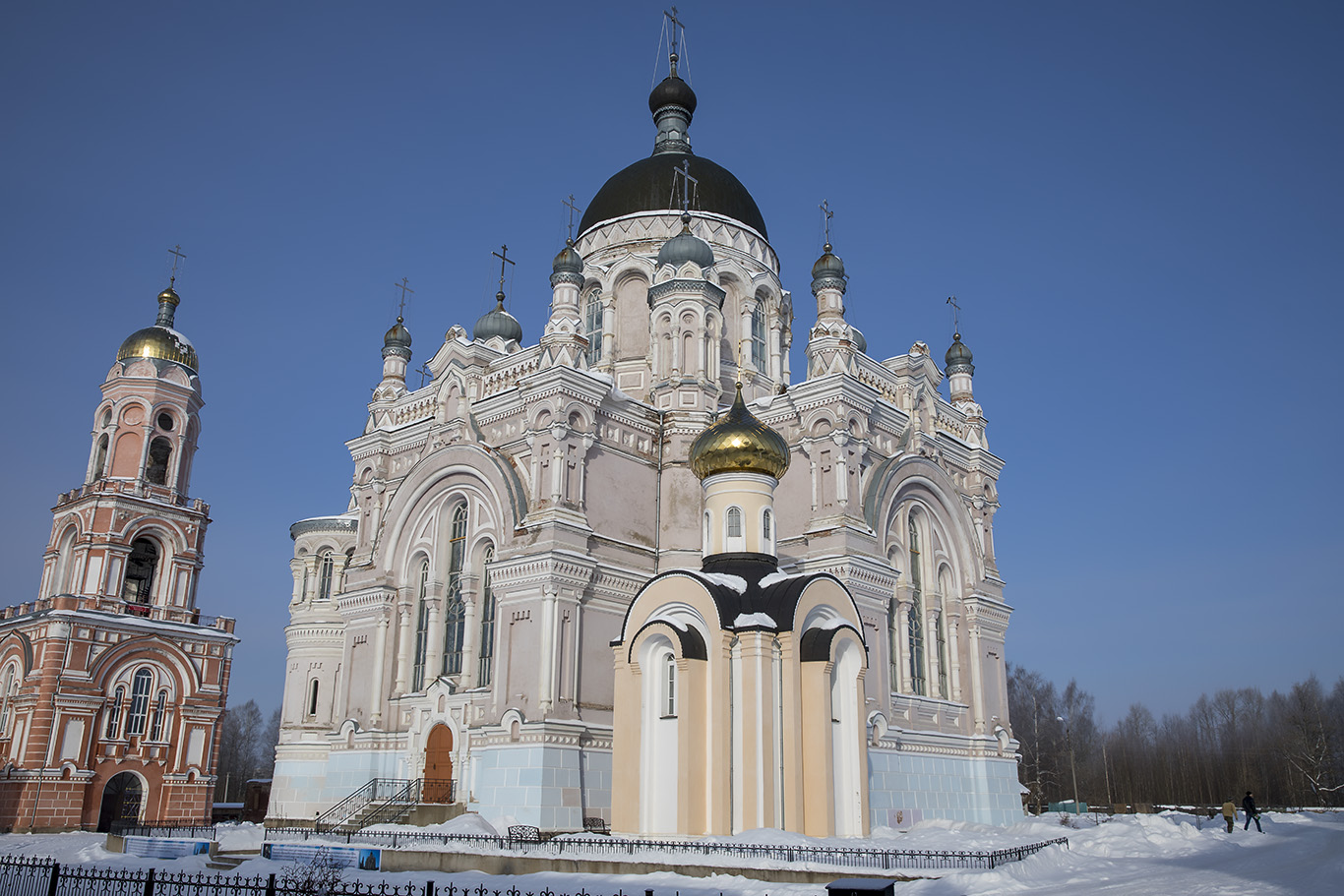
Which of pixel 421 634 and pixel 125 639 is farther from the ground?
pixel 125 639

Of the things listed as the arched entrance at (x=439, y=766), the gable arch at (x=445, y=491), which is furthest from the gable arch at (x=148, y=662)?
the arched entrance at (x=439, y=766)

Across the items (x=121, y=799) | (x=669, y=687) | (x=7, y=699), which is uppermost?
(x=7, y=699)

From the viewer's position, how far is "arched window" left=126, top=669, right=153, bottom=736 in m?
24.6

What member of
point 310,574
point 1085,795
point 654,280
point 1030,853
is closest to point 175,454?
point 310,574

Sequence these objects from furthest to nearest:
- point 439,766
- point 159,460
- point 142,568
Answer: point 159,460, point 142,568, point 439,766

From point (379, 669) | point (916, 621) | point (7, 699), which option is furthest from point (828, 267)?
point (7, 699)

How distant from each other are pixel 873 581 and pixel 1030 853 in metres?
7.30

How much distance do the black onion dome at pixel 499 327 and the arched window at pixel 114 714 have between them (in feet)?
38.7

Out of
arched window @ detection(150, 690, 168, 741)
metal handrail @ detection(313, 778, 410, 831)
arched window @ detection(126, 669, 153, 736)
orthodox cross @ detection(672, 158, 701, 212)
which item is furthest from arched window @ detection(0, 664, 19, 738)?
orthodox cross @ detection(672, 158, 701, 212)

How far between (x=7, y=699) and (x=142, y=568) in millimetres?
4102

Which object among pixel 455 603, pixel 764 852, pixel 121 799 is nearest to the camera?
pixel 764 852

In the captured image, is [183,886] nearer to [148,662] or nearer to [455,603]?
[455,603]

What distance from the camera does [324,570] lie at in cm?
2559

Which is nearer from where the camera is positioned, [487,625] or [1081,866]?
[1081,866]
